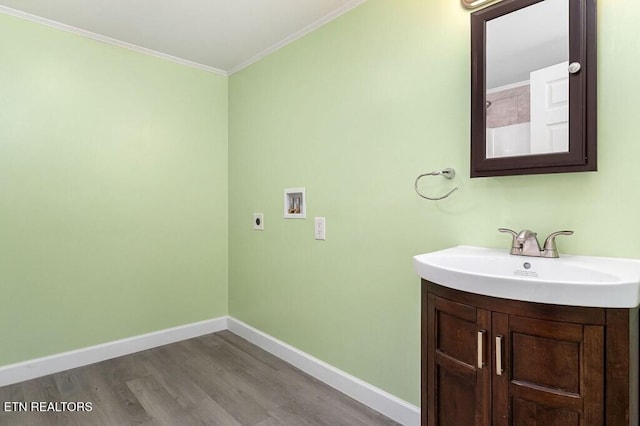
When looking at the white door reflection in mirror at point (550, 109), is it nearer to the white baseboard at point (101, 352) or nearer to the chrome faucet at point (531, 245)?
the chrome faucet at point (531, 245)

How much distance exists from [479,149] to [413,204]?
1.34 ft

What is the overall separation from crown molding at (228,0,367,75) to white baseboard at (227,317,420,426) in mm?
2145

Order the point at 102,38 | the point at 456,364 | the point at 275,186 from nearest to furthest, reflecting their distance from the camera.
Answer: the point at 456,364 < the point at 102,38 < the point at 275,186

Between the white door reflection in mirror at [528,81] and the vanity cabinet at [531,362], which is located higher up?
the white door reflection in mirror at [528,81]

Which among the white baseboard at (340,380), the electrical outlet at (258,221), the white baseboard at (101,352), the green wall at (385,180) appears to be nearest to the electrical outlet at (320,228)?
the green wall at (385,180)

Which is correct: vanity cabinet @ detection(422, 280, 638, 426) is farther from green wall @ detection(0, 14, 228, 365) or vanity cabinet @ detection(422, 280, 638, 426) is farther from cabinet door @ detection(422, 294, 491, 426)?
green wall @ detection(0, 14, 228, 365)

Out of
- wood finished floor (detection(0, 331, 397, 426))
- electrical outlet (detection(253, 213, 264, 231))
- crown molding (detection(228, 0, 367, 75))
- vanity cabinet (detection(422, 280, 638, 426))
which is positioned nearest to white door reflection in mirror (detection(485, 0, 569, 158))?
vanity cabinet (detection(422, 280, 638, 426))

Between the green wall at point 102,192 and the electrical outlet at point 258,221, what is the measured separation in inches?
18.4

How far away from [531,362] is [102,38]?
304 cm

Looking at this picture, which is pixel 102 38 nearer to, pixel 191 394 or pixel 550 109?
pixel 191 394

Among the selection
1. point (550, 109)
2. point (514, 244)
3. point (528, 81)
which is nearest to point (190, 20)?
point (528, 81)

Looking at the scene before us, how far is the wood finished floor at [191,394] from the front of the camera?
181 cm

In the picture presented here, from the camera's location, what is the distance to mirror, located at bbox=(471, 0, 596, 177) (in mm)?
1195

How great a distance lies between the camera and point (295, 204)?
243cm
